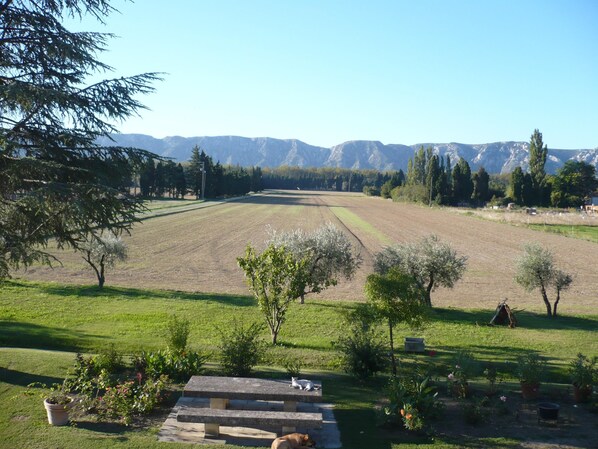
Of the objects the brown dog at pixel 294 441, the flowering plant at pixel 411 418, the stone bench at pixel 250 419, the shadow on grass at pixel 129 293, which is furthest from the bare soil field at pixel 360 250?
the flowering plant at pixel 411 418

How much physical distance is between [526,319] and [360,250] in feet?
73.3

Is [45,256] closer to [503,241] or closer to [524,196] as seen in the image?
[503,241]

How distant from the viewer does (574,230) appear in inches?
2835

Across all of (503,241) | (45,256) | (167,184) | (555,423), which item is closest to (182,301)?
(45,256)

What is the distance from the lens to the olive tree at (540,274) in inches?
901

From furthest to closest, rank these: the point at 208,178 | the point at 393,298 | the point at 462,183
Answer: the point at 208,178 → the point at 462,183 → the point at 393,298

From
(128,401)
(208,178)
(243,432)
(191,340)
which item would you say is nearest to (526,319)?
(191,340)

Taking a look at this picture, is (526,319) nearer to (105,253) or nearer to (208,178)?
(105,253)

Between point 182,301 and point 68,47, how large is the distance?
45.6 feet

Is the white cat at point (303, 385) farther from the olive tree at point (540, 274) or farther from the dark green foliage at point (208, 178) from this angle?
the dark green foliage at point (208, 178)

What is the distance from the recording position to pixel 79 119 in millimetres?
11875

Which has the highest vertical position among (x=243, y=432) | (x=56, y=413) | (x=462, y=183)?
(x=462, y=183)

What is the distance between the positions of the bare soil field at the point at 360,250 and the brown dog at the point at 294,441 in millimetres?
14594

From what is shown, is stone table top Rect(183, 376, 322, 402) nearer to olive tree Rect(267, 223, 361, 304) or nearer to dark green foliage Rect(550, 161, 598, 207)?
olive tree Rect(267, 223, 361, 304)
